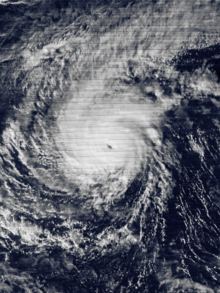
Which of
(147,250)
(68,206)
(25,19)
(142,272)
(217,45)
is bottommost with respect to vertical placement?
(142,272)

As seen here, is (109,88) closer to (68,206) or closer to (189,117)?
(189,117)

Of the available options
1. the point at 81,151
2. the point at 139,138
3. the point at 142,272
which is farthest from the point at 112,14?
the point at 142,272

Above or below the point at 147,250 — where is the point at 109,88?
above

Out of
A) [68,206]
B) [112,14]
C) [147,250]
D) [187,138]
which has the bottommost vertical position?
[147,250]

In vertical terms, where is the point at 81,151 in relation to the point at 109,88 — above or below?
below

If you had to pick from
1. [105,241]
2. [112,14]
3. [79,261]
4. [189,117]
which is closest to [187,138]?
[189,117]

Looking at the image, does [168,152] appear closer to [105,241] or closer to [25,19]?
[105,241]
